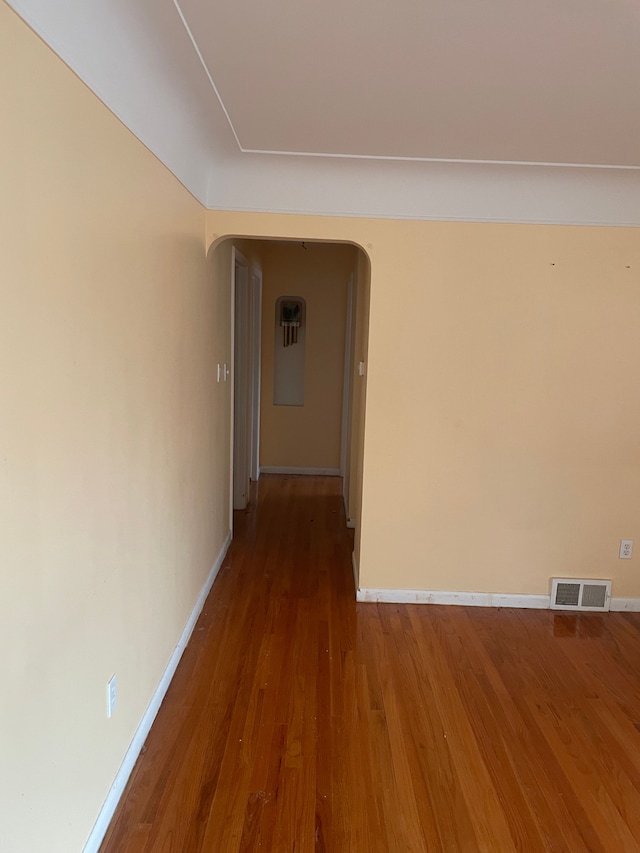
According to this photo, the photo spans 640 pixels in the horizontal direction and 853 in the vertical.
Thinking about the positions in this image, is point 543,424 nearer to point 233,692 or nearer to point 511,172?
point 511,172

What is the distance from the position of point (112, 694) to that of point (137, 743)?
15.1 inches

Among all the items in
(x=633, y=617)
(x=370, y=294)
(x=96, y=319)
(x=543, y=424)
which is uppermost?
(x=370, y=294)

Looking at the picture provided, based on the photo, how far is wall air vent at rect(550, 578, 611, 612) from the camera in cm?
315

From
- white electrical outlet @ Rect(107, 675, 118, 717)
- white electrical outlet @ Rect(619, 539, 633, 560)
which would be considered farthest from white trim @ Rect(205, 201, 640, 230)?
white electrical outlet @ Rect(107, 675, 118, 717)

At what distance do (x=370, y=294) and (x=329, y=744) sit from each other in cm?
210

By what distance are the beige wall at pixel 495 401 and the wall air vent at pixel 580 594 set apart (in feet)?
0.18

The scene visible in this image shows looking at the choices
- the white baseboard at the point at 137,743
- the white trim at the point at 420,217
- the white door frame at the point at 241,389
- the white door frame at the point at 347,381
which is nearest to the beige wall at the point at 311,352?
the white door frame at the point at 347,381

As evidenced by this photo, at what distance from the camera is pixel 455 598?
3.20 m

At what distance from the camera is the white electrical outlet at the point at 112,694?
5.55 ft

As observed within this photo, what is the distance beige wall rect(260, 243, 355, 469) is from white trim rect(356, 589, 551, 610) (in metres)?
2.82

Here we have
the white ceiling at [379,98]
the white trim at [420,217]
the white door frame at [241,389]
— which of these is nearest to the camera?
the white ceiling at [379,98]

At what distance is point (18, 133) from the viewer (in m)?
1.08

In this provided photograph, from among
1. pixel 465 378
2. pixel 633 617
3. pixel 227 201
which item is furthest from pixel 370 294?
pixel 633 617

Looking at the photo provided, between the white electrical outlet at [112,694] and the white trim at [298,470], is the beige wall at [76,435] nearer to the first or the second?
the white electrical outlet at [112,694]
